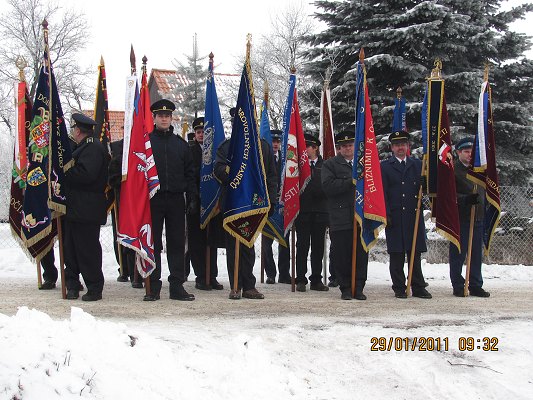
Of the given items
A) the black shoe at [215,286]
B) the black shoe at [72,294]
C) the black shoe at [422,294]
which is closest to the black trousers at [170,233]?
the black shoe at [72,294]

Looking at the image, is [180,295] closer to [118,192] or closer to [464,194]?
[118,192]

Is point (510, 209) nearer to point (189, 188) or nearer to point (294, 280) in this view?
point (294, 280)

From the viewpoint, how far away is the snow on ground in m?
3.54

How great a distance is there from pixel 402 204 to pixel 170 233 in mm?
3009

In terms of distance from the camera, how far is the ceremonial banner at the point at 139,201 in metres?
6.48

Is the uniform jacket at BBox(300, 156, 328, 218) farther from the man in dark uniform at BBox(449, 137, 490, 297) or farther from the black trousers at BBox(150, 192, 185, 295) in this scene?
the black trousers at BBox(150, 192, 185, 295)

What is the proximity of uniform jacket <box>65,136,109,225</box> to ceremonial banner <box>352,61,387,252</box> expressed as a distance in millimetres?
3052

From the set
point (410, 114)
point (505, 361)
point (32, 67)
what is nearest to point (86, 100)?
→ point (32, 67)

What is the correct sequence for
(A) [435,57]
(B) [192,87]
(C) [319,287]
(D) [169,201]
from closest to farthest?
(D) [169,201], (C) [319,287], (A) [435,57], (B) [192,87]

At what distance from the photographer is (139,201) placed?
258 inches

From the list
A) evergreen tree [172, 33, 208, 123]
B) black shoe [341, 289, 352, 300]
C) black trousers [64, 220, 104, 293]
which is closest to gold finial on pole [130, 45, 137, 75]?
black trousers [64, 220, 104, 293]

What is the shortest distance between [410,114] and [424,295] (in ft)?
25.1

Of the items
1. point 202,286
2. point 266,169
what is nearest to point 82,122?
point 266,169

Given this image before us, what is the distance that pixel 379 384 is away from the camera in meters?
4.35
